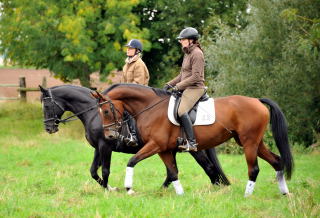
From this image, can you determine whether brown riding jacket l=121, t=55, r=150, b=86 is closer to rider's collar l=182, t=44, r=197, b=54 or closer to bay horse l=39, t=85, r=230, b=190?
bay horse l=39, t=85, r=230, b=190

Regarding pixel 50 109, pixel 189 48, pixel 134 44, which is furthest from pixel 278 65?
pixel 50 109

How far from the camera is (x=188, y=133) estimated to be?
904 cm

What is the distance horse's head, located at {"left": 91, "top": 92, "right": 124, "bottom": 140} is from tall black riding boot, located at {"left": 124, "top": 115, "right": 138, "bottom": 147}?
334mm

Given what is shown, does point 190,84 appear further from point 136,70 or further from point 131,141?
point 136,70

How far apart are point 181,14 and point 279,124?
17.3 meters

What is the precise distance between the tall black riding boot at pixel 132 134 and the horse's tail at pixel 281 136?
2437 mm

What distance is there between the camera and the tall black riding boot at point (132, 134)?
942cm

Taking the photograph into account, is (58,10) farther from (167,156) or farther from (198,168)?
(167,156)

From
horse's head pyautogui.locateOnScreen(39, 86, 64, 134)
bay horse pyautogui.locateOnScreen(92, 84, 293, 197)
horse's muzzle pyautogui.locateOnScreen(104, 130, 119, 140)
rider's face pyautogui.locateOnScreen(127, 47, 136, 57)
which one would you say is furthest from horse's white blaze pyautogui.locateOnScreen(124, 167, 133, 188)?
rider's face pyautogui.locateOnScreen(127, 47, 136, 57)

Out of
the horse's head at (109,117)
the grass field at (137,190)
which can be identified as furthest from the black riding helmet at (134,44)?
the grass field at (137,190)

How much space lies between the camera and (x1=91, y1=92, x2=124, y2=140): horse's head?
29.5ft

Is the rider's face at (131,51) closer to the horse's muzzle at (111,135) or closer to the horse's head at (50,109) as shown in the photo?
Answer: the horse's head at (50,109)

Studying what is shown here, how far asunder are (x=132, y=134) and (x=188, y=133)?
109 cm

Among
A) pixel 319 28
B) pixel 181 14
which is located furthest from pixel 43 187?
pixel 181 14
